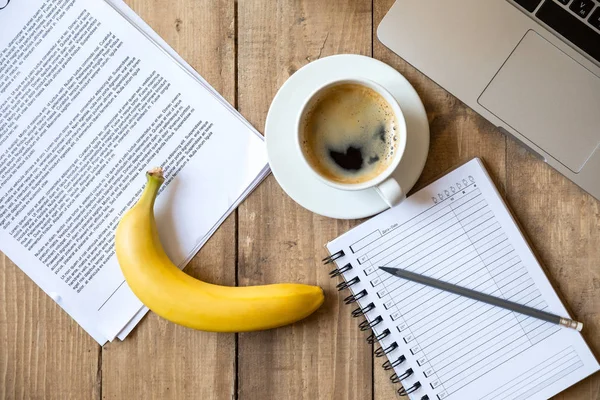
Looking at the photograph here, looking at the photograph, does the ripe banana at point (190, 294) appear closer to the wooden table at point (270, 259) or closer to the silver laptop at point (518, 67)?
the wooden table at point (270, 259)

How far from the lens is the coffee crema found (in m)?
0.68

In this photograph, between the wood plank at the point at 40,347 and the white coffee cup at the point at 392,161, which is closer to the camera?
Result: the white coffee cup at the point at 392,161

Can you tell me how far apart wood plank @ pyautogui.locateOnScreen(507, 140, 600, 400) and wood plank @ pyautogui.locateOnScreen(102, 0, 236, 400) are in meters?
0.35

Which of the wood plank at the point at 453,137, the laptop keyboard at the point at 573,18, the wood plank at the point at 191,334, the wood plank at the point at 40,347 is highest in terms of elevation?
the laptop keyboard at the point at 573,18

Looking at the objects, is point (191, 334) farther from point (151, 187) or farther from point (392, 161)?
point (392, 161)

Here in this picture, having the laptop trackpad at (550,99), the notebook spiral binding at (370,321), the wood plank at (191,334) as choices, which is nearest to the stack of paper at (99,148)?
the wood plank at (191,334)

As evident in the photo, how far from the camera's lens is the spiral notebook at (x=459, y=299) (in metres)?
0.71

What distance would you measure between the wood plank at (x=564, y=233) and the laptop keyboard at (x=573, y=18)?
0.13 meters

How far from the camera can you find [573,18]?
66cm

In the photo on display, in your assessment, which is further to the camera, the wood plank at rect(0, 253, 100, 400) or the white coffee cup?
the wood plank at rect(0, 253, 100, 400)

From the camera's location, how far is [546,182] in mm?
714

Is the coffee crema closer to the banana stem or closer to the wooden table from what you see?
the wooden table

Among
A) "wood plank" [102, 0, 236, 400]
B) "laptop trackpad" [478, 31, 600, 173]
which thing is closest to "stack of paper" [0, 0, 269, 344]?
"wood plank" [102, 0, 236, 400]

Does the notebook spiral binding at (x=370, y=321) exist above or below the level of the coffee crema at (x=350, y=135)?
below
